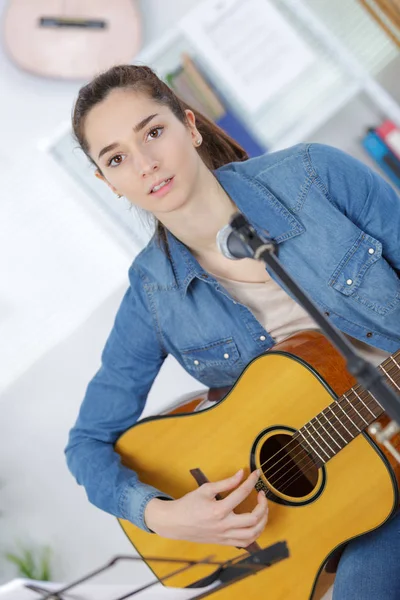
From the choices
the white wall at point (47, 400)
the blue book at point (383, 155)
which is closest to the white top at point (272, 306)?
the white wall at point (47, 400)

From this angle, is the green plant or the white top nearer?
the white top

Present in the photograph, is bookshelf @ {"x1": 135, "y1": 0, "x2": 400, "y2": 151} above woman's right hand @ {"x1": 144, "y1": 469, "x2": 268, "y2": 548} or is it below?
above

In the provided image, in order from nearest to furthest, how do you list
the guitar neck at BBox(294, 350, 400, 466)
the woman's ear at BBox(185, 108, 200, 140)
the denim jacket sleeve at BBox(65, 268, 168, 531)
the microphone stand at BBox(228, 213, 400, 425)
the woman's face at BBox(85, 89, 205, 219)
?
the microphone stand at BBox(228, 213, 400, 425) < the guitar neck at BBox(294, 350, 400, 466) < the woman's face at BBox(85, 89, 205, 219) < the woman's ear at BBox(185, 108, 200, 140) < the denim jacket sleeve at BBox(65, 268, 168, 531)

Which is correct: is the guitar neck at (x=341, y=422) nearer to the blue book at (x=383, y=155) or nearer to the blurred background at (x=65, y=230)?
the blurred background at (x=65, y=230)

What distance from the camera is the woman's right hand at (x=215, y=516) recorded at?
121 cm

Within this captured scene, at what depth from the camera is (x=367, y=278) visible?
4.30 ft

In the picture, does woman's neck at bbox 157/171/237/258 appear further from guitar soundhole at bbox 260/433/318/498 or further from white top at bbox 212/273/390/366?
guitar soundhole at bbox 260/433/318/498

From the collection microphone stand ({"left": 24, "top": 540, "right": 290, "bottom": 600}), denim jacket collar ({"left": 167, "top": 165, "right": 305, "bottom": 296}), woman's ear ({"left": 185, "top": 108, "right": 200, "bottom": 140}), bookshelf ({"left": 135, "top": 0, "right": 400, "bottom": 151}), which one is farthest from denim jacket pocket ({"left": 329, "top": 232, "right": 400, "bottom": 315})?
bookshelf ({"left": 135, "top": 0, "right": 400, "bottom": 151})

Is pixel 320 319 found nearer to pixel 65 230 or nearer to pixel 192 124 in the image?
pixel 192 124

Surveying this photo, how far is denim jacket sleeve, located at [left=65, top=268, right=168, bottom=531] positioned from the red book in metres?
0.95

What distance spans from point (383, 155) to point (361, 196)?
2.76 ft

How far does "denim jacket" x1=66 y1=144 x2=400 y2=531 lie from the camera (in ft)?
4.29

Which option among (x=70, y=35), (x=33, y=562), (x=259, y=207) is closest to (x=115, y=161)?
(x=259, y=207)

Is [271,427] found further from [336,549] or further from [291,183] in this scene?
[291,183]
